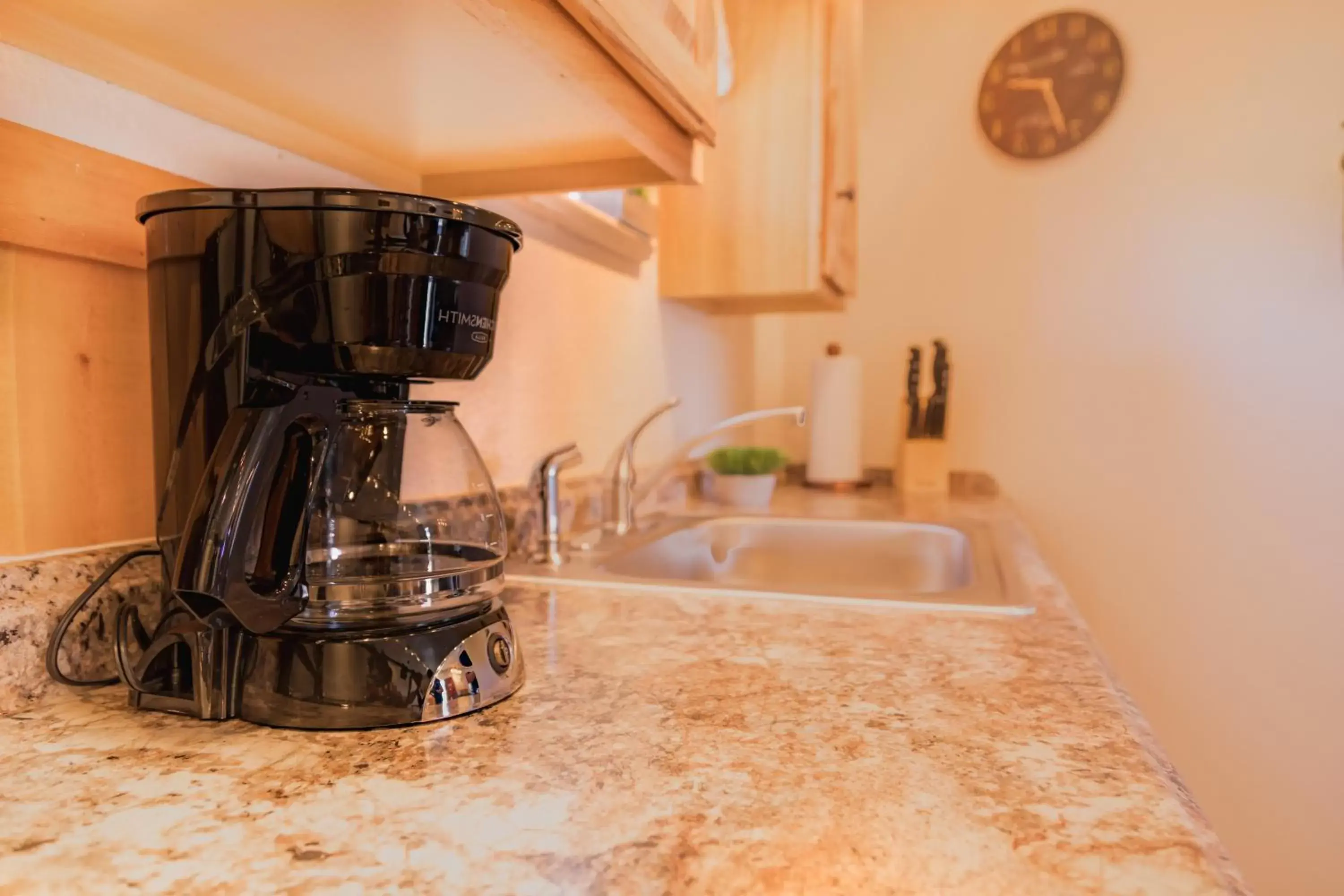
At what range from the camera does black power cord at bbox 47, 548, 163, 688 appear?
1.90ft

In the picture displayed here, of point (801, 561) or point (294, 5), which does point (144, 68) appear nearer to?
point (294, 5)

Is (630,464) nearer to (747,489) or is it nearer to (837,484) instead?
(747,489)

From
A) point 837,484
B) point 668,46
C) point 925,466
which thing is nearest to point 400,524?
point 668,46

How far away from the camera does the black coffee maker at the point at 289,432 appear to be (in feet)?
1.71

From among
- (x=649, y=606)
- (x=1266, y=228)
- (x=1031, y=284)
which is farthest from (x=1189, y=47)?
(x=649, y=606)

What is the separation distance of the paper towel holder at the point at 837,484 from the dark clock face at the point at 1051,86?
2.57ft

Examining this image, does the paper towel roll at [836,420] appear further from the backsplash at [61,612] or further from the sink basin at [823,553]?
the backsplash at [61,612]

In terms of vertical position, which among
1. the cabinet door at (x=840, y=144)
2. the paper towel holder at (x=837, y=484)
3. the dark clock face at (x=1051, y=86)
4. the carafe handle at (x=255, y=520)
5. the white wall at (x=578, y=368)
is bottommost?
the paper towel holder at (x=837, y=484)

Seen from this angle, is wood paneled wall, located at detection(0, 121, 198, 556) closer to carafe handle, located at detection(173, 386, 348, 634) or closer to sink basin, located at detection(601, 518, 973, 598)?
carafe handle, located at detection(173, 386, 348, 634)

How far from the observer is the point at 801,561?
1582 mm

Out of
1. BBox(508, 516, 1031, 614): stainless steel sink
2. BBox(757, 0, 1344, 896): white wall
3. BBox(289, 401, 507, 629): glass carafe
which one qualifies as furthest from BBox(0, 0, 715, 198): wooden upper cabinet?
BBox(757, 0, 1344, 896): white wall

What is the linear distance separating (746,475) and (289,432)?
1346 millimetres

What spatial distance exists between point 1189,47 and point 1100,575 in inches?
55.9

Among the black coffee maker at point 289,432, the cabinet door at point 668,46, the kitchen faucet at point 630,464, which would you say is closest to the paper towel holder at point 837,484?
the kitchen faucet at point 630,464
